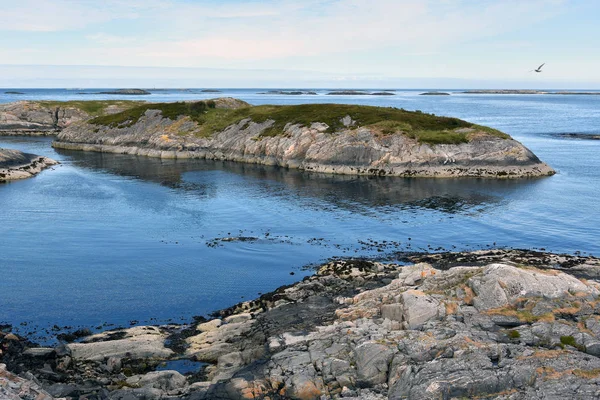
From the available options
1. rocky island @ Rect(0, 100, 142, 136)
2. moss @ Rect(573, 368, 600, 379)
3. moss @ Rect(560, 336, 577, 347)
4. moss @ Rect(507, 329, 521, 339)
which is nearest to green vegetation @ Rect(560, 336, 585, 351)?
moss @ Rect(560, 336, 577, 347)

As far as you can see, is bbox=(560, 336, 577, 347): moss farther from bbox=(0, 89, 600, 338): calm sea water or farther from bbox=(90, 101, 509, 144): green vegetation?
bbox=(90, 101, 509, 144): green vegetation

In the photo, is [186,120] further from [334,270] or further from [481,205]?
[334,270]

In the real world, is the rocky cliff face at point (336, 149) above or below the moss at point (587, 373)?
above

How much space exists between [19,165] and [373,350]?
3679 inches

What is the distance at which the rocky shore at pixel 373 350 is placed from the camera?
22438 millimetres

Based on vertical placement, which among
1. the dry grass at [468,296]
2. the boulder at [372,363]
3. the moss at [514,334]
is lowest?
the boulder at [372,363]

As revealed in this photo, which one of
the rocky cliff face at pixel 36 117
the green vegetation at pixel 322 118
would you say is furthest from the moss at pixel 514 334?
the rocky cliff face at pixel 36 117

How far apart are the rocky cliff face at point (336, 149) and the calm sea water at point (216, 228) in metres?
5.40

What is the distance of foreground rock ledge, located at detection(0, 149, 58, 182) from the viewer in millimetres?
90750

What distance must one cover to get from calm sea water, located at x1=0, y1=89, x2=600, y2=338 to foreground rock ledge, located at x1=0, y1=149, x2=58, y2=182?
10.8 feet

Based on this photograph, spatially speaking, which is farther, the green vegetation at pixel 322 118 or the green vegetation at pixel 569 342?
the green vegetation at pixel 322 118

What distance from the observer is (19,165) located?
9756 cm

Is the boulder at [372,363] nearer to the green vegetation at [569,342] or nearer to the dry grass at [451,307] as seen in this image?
the dry grass at [451,307]

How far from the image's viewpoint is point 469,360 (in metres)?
23.1
